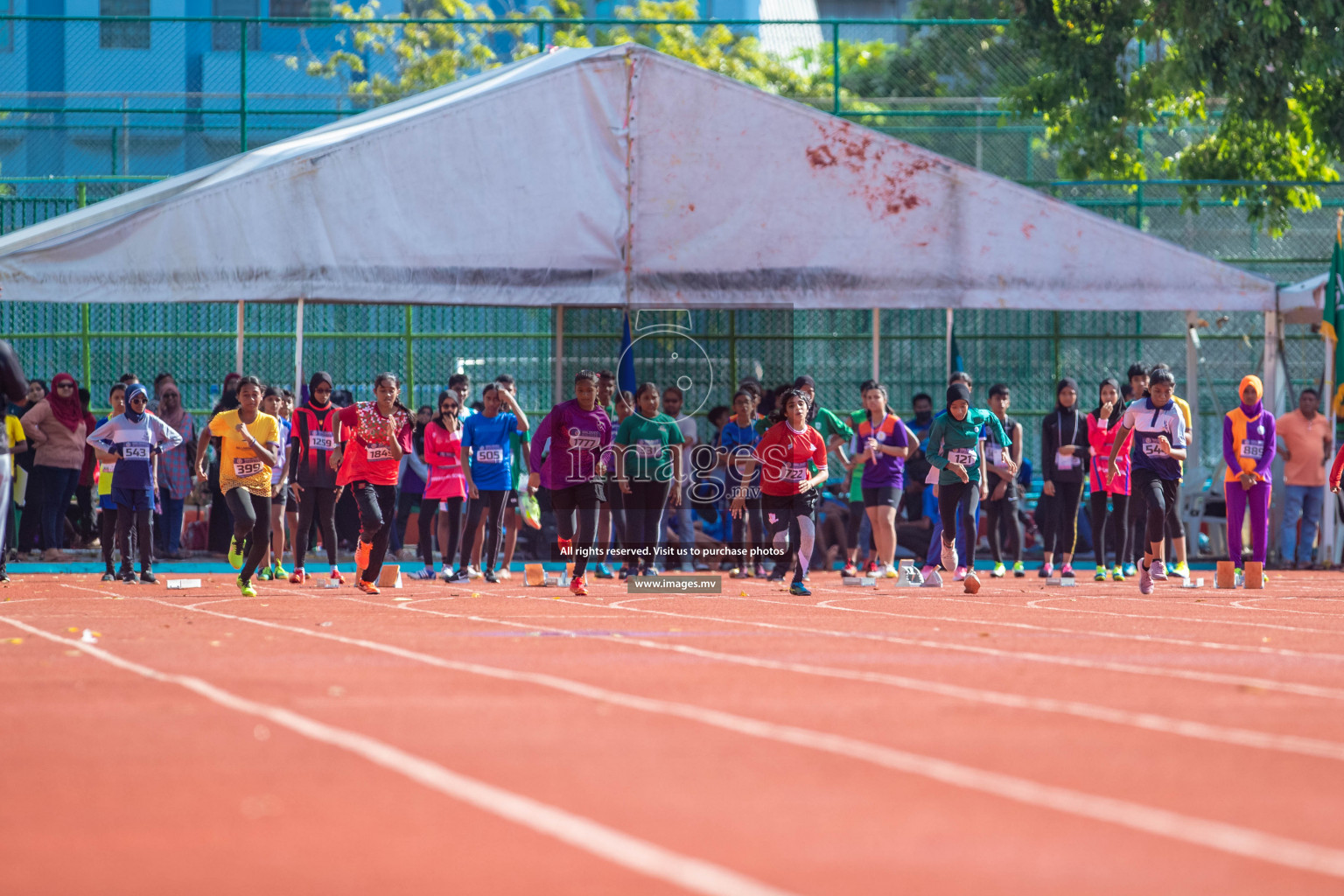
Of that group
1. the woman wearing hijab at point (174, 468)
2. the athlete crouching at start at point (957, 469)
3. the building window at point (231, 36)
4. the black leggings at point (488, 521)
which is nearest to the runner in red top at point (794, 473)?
the athlete crouching at start at point (957, 469)

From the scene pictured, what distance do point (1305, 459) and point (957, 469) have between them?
21.2ft

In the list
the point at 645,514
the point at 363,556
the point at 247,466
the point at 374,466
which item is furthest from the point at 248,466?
the point at 645,514

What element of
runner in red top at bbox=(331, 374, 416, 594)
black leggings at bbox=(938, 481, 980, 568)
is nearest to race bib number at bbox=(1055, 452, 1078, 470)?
black leggings at bbox=(938, 481, 980, 568)

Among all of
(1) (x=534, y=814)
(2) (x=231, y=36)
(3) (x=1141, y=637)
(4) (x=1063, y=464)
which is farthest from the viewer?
(2) (x=231, y=36)

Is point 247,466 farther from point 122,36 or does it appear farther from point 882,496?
point 122,36

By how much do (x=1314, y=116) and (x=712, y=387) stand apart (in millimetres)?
7709

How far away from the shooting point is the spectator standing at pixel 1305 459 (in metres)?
20.3

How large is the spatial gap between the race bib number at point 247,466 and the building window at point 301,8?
28868mm

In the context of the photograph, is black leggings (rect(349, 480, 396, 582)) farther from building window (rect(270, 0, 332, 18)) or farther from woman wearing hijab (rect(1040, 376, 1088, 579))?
Result: building window (rect(270, 0, 332, 18))

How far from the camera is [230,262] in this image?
1622 centimetres

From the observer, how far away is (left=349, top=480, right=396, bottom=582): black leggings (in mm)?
15359

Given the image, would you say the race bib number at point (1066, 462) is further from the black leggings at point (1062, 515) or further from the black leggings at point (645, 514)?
the black leggings at point (645, 514)

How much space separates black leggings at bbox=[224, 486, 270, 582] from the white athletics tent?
7.74ft

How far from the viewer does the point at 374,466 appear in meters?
15.5
